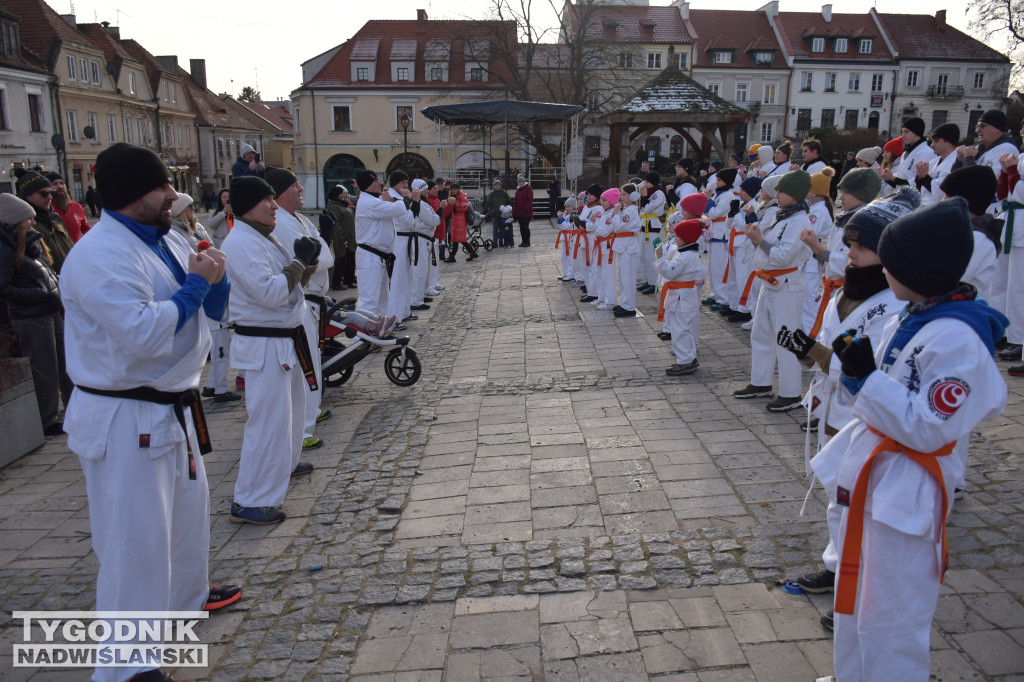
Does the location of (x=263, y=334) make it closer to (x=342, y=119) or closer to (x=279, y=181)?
(x=279, y=181)

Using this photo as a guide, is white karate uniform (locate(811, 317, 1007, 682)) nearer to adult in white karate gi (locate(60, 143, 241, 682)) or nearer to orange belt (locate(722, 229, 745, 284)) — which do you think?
adult in white karate gi (locate(60, 143, 241, 682))

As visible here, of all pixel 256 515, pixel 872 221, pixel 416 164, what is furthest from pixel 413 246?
pixel 416 164

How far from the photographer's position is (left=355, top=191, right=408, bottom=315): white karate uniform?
925cm

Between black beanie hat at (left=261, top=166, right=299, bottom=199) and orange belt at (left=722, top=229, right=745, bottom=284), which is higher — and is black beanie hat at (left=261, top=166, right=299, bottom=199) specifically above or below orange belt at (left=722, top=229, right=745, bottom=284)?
above

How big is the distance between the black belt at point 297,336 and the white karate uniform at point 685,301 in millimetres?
4086

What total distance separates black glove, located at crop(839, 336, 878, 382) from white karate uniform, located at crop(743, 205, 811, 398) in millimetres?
3639

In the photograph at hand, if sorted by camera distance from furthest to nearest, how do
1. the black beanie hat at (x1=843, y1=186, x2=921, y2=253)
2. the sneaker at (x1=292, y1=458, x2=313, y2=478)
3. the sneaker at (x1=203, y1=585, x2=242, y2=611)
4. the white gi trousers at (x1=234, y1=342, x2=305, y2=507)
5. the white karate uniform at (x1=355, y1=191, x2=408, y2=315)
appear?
1. the white karate uniform at (x1=355, y1=191, x2=408, y2=315)
2. the sneaker at (x1=292, y1=458, x2=313, y2=478)
3. the white gi trousers at (x1=234, y1=342, x2=305, y2=507)
4. the sneaker at (x1=203, y1=585, x2=242, y2=611)
5. the black beanie hat at (x1=843, y1=186, x2=921, y2=253)

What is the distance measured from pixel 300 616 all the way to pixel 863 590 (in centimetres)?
258

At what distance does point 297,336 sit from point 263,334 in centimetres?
24

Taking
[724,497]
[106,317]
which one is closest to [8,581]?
[106,317]

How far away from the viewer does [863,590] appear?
97.2 inches

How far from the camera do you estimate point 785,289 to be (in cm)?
604

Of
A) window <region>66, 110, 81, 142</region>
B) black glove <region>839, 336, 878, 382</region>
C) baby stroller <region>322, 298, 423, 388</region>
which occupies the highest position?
window <region>66, 110, 81, 142</region>

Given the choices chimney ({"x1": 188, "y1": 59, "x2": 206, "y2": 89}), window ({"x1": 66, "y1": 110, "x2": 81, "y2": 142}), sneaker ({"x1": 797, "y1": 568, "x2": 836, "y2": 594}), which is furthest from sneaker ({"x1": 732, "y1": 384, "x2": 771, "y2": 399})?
chimney ({"x1": 188, "y1": 59, "x2": 206, "y2": 89})
